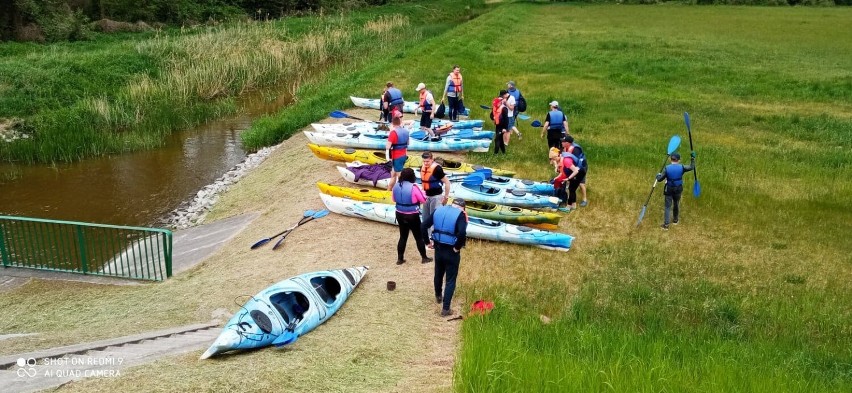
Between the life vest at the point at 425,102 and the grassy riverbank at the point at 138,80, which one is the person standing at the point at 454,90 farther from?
the grassy riverbank at the point at 138,80

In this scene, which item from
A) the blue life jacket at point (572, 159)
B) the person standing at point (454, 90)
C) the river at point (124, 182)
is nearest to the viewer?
the blue life jacket at point (572, 159)

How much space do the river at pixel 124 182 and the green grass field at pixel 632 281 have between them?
154 cm

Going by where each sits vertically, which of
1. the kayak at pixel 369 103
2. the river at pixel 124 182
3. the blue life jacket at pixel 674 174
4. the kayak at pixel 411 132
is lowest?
the river at pixel 124 182

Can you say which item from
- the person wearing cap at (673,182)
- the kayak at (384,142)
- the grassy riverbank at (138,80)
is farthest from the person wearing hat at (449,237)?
the grassy riverbank at (138,80)

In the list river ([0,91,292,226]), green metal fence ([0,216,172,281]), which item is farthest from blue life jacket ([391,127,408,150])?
river ([0,91,292,226])

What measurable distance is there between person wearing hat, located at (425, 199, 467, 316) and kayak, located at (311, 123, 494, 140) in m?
8.36

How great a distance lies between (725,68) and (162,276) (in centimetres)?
2474

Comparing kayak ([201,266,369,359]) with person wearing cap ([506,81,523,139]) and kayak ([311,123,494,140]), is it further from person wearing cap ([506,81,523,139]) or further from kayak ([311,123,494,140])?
kayak ([311,123,494,140])

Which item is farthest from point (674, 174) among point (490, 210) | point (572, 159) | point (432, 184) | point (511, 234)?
point (432, 184)

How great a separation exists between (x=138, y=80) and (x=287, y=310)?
60.2 ft

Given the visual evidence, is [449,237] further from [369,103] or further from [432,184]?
[369,103]

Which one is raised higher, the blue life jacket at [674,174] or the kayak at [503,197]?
the blue life jacket at [674,174]

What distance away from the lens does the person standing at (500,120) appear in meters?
14.5

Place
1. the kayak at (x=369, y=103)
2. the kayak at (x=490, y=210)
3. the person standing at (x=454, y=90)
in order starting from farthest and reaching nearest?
the kayak at (x=369, y=103) → the person standing at (x=454, y=90) → the kayak at (x=490, y=210)
